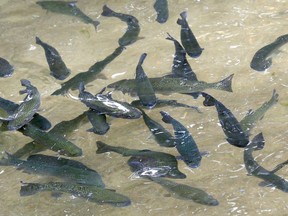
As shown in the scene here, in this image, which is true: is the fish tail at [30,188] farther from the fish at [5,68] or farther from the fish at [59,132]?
the fish at [5,68]

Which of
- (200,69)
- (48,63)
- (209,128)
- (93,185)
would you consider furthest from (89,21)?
(93,185)

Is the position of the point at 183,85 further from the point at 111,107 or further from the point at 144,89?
the point at 111,107

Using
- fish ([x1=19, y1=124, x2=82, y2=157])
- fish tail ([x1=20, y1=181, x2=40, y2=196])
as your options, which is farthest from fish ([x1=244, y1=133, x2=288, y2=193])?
fish tail ([x1=20, y1=181, x2=40, y2=196])

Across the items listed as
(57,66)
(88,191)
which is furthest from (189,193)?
(57,66)

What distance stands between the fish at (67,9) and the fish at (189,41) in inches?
47.5

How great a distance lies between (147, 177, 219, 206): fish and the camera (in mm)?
4293

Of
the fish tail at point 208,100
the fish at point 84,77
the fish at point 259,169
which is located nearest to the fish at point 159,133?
the fish tail at point 208,100

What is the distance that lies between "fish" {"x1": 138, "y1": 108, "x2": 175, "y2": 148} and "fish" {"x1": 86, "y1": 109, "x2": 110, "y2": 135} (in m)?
0.33

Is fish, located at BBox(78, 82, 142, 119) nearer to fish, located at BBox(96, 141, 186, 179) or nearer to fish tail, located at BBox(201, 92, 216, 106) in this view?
fish, located at BBox(96, 141, 186, 179)

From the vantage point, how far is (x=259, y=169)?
4543 millimetres

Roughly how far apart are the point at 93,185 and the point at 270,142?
1.45 metres

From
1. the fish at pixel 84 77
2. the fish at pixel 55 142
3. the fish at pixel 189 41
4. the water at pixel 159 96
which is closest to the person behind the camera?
the water at pixel 159 96

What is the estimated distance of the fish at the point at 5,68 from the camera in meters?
6.22

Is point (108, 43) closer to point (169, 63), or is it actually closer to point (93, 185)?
point (169, 63)
